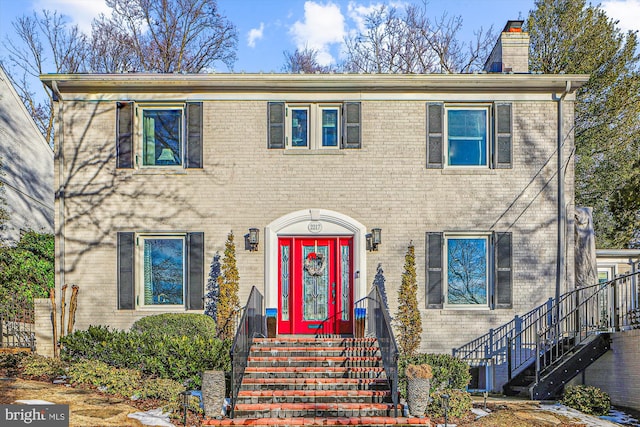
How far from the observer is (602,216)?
24.0m

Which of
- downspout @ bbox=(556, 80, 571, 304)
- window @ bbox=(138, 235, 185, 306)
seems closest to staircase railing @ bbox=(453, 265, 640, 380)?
downspout @ bbox=(556, 80, 571, 304)

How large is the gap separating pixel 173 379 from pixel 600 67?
65.2ft

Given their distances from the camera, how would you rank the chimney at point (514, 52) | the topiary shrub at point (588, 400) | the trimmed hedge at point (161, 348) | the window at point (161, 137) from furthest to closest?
the chimney at point (514, 52), the window at point (161, 137), the trimmed hedge at point (161, 348), the topiary shrub at point (588, 400)

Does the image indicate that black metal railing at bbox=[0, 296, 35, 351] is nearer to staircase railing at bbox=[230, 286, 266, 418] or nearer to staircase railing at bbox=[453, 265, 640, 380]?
staircase railing at bbox=[230, 286, 266, 418]

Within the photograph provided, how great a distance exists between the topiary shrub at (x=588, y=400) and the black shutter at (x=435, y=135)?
479cm

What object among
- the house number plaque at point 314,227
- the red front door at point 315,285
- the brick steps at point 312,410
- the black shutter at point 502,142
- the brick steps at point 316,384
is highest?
the black shutter at point 502,142

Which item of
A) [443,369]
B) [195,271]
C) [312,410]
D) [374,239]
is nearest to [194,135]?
[195,271]

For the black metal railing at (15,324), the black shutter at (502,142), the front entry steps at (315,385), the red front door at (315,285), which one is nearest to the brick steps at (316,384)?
the front entry steps at (315,385)

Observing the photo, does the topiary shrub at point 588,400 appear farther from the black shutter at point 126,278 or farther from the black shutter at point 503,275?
the black shutter at point 126,278

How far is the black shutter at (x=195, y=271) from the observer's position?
1212cm

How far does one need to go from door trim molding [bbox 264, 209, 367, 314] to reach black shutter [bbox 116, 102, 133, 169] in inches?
124

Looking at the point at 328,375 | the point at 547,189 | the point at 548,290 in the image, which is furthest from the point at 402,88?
the point at 328,375

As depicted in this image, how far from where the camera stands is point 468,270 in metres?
12.2

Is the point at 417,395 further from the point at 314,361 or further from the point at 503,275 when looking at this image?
the point at 503,275
